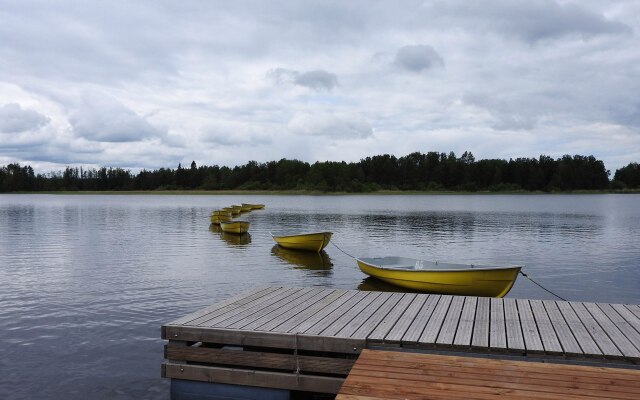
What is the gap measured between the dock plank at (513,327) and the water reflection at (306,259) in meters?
15.5

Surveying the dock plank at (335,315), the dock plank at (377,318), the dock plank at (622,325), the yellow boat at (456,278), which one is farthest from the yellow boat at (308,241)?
the dock plank at (622,325)

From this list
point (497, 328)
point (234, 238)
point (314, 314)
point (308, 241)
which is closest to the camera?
point (497, 328)

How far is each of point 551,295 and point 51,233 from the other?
38.3 meters

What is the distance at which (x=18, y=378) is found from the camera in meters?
10.5

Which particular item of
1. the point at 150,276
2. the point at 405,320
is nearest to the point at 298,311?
the point at 405,320

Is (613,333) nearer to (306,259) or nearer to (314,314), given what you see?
(314,314)

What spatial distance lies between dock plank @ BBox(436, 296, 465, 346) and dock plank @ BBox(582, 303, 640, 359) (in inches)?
79.2

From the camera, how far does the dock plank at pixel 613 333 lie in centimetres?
665

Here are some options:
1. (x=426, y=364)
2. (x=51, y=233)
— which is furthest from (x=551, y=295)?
(x=51, y=233)

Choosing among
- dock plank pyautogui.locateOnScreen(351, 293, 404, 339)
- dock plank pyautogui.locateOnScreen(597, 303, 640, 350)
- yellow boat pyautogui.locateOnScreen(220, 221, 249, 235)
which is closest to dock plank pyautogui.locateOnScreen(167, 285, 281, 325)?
dock plank pyautogui.locateOnScreen(351, 293, 404, 339)

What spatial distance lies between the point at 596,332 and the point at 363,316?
10.8ft

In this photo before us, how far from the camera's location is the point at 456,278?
16875 millimetres

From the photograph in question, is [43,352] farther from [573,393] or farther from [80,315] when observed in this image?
[573,393]

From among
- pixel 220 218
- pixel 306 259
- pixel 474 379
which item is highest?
pixel 474 379
